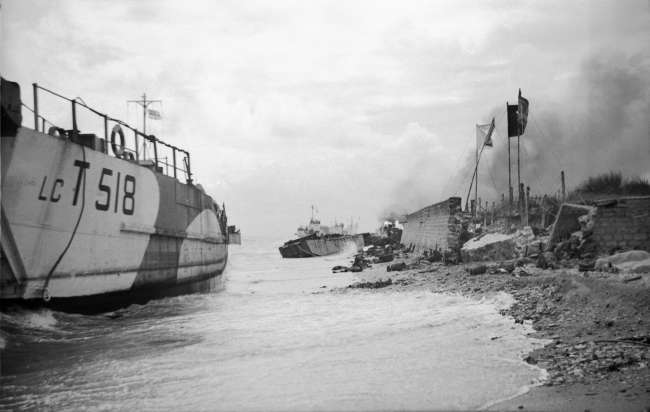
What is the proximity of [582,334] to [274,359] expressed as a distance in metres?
3.35

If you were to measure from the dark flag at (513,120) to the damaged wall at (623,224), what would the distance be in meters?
7.08

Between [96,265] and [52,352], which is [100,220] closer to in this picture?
[96,265]

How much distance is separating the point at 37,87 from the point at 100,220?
8.11 ft

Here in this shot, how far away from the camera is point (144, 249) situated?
1103 centimetres

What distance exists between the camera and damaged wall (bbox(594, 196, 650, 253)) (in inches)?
426

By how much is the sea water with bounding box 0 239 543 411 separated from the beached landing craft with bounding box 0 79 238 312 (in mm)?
566

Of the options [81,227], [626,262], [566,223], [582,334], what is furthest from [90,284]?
[566,223]

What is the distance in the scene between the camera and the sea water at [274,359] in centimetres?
423

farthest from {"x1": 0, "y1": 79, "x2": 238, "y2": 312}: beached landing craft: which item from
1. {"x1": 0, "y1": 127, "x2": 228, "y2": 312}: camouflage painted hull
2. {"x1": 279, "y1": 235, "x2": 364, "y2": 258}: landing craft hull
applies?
{"x1": 279, "y1": 235, "x2": 364, "y2": 258}: landing craft hull

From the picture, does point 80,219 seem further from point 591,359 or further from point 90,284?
point 591,359

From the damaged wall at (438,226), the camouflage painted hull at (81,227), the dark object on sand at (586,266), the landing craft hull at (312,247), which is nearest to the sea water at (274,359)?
the camouflage painted hull at (81,227)

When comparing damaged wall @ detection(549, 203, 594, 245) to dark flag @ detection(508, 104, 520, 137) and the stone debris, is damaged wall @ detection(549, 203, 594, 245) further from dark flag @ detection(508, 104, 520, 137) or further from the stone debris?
dark flag @ detection(508, 104, 520, 137)

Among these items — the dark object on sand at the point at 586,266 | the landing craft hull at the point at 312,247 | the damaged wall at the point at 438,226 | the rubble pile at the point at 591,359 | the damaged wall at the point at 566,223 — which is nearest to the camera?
the rubble pile at the point at 591,359

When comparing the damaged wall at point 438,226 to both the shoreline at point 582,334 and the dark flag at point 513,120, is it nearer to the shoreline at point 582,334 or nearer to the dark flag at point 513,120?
the dark flag at point 513,120
